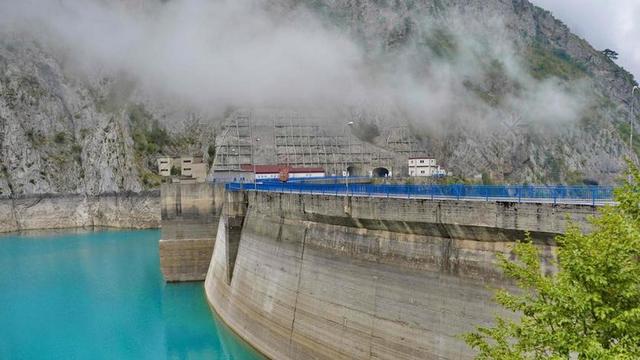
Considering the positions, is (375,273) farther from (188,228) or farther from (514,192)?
(188,228)

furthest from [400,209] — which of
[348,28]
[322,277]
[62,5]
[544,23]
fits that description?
[544,23]

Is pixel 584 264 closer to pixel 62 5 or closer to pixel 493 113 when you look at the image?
pixel 493 113

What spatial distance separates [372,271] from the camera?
22.6m

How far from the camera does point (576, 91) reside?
440 ft

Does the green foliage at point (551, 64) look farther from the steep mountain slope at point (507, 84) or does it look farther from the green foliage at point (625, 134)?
the green foliage at point (625, 134)

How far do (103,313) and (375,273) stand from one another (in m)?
27.0

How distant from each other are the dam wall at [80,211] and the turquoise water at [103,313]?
4236 centimetres

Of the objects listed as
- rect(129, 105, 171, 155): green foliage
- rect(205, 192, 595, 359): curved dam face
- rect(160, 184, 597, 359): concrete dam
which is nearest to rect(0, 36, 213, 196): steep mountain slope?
rect(129, 105, 171, 155): green foliage

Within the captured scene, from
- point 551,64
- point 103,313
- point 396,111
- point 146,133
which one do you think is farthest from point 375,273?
point 551,64

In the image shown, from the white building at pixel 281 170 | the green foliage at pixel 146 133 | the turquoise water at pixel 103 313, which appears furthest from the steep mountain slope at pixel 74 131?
the turquoise water at pixel 103 313

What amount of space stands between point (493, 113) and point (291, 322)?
10063cm

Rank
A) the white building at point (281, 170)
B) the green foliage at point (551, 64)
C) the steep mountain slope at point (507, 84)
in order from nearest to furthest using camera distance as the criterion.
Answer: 1. the white building at point (281, 170)
2. the steep mountain slope at point (507, 84)
3. the green foliage at point (551, 64)

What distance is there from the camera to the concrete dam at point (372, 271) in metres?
17.7

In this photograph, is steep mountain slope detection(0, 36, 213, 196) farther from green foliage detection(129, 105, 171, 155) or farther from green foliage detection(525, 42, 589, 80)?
green foliage detection(525, 42, 589, 80)
